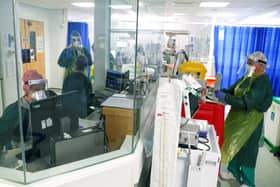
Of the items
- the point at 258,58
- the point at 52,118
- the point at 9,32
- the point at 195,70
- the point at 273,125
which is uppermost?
the point at 9,32

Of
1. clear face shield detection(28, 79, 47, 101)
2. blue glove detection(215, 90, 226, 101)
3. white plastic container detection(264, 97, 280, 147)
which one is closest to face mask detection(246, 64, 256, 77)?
blue glove detection(215, 90, 226, 101)

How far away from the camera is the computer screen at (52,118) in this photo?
1332 mm

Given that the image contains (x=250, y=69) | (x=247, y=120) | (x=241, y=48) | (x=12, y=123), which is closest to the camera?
(x=12, y=123)

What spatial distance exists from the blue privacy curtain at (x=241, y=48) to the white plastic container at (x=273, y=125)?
1.95 m

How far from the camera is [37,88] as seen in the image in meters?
1.76

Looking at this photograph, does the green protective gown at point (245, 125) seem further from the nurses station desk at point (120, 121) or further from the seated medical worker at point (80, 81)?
the seated medical worker at point (80, 81)

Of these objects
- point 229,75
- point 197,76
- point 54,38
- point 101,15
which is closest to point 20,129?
point 197,76

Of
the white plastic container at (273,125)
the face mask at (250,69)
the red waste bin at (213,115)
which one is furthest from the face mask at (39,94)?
the white plastic container at (273,125)

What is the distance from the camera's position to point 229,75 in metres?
5.86

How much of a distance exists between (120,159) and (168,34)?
4.58m

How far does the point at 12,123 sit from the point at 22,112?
0.30 meters

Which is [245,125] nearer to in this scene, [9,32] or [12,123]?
[12,123]

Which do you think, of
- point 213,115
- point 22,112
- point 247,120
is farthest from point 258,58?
point 22,112

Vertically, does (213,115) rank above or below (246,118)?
above
